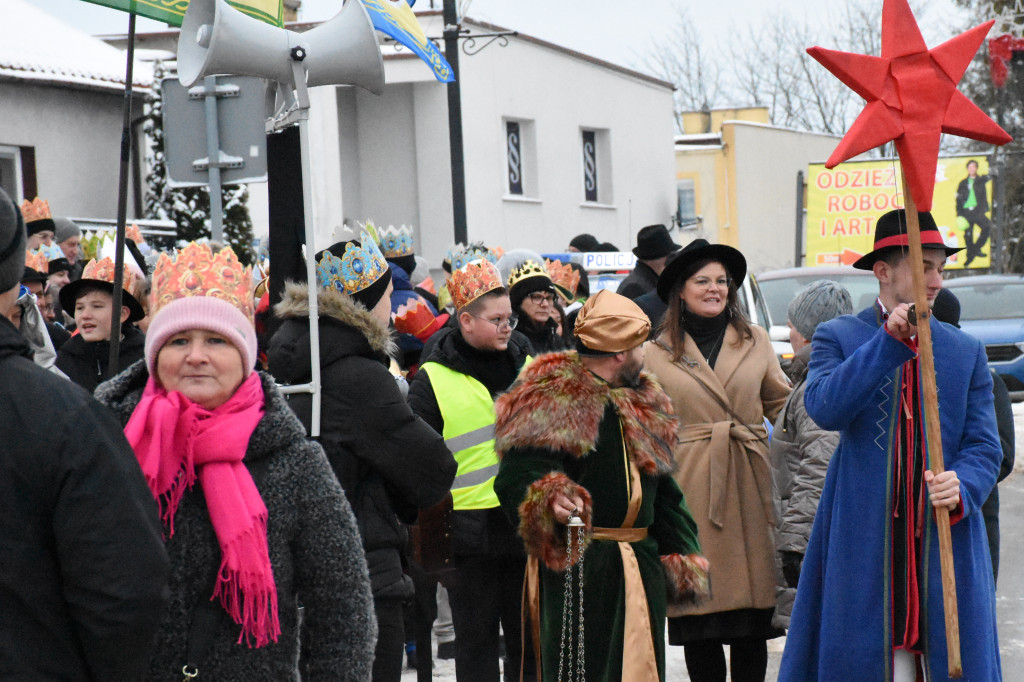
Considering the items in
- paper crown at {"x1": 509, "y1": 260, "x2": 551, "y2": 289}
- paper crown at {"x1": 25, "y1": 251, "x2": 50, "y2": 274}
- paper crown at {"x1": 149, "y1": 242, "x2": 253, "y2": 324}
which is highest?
paper crown at {"x1": 25, "y1": 251, "x2": 50, "y2": 274}

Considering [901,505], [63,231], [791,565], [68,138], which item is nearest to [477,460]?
[791,565]

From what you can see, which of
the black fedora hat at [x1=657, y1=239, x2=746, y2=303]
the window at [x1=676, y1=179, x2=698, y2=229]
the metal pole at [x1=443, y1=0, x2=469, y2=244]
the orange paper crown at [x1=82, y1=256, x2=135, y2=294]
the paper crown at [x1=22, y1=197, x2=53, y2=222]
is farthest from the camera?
the window at [x1=676, y1=179, x2=698, y2=229]

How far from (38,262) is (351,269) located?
3.85 m

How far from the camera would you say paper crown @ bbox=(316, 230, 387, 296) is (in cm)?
442

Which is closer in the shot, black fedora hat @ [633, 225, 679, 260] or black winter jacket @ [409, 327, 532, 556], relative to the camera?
black winter jacket @ [409, 327, 532, 556]

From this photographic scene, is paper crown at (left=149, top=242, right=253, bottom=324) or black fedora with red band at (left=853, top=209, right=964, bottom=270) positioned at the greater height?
black fedora with red band at (left=853, top=209, right=964, bottom=270)

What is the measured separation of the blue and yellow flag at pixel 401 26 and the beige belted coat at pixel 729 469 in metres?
1.60

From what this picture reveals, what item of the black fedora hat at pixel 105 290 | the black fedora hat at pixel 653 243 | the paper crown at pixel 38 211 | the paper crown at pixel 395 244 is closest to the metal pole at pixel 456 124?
the black fedora hat at pixel 653 243

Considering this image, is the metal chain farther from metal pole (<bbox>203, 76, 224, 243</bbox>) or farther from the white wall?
the white wall

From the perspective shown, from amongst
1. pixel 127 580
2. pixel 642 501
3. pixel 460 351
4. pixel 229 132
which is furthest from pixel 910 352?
pixel 229 132

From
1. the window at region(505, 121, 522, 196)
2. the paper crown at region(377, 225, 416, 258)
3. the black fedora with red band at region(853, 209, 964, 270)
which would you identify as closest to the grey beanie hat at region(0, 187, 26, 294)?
the black fedora with red band at region(853, 209, 964, 270)

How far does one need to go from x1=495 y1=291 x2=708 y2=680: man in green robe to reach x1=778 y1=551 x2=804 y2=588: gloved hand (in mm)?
610

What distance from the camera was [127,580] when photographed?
2.36 meters

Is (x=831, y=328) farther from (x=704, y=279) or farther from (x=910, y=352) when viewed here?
(x=704, y=279)
